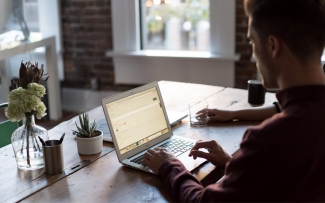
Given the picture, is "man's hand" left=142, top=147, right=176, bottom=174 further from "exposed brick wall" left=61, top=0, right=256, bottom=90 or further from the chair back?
"exposed brick wall" left=61, top=0, right=256, bottom=90

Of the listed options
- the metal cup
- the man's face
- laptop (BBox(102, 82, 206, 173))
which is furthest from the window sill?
the man's face

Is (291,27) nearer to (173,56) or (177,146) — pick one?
(177,146)

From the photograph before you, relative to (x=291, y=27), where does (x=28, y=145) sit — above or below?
below

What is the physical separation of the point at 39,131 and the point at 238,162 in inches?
32.8

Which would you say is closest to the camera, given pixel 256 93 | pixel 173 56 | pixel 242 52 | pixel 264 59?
pixel 264 59

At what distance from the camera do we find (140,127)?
1797 mm

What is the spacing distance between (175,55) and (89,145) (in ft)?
7.32

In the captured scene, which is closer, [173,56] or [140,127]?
[140,127]

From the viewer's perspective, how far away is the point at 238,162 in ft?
3.80

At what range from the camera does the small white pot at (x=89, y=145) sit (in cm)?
177

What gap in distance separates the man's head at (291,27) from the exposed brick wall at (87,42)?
9.95 feet

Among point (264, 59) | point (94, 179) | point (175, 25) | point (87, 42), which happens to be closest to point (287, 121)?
point (264, 59)

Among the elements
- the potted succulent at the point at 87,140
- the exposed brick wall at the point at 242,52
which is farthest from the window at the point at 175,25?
the potted succulent at the point at 87,140

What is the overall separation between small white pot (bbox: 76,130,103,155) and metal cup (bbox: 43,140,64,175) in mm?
159
